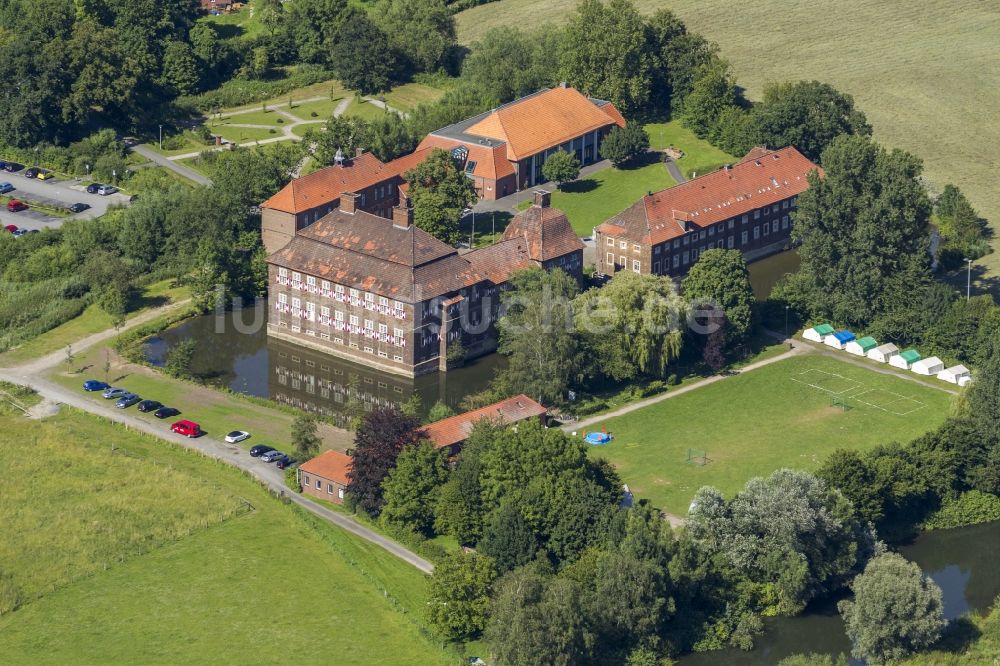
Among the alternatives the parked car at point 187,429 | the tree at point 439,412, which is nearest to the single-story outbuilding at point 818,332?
the tree at point 439,412

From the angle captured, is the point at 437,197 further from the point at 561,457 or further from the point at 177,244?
the point at 561,457

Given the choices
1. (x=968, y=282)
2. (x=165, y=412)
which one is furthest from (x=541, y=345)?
(x=968, y=282)

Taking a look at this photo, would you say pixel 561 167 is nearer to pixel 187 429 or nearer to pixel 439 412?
pixel 439 412

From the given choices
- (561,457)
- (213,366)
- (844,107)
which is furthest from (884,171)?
(213,366)

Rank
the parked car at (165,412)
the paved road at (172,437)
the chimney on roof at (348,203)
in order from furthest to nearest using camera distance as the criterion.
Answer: the chimney on roof at (348,203) < the parked car at (165,412) < the paved road at (172,437)

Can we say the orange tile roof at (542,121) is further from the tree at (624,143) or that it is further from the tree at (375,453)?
the tree at (375,453)

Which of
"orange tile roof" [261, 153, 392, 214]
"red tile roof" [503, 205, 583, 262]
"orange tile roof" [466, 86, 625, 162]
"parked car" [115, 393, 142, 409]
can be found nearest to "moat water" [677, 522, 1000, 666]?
"red tile roof" [503, 205, 583, 262]
